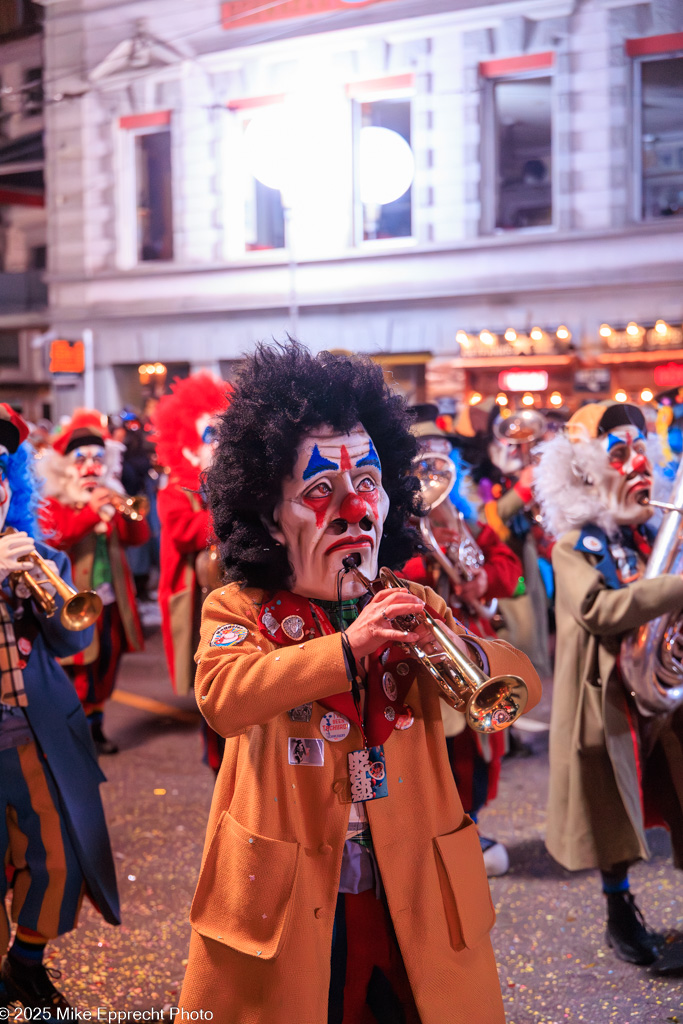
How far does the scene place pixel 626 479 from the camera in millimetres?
3406

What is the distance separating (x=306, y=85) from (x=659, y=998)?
8404 millimetres

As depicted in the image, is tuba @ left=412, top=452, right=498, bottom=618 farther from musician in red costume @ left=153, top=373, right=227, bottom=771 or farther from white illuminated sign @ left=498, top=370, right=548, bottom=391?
white illuminated sign @ left=498, top=370, right=548, bottom=391

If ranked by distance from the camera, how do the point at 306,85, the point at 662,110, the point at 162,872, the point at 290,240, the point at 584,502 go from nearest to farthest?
the point at 584,502 < the point at 162,872 < the point at 662,110 < the point at 306,85 < the point at 290,240

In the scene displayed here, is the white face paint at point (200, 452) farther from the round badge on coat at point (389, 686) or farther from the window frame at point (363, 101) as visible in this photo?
the window frame at point (363, 101)

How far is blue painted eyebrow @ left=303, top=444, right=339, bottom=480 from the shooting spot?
2.08 meters

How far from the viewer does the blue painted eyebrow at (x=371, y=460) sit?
2.12 metres

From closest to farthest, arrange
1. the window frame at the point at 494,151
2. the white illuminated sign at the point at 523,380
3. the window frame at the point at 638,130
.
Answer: the window frame at the point at 638,130
the window frame at the point at 494,151
the white illuminated sign at the point at 523,380

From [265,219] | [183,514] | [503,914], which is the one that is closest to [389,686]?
[503,914]

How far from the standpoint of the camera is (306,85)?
916 centimetres

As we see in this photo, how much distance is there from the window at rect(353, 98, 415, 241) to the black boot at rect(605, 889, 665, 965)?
7.97 meters

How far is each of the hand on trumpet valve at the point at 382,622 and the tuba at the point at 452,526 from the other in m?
1.87

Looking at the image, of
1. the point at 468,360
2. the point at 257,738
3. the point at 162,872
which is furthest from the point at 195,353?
the point at 257,738

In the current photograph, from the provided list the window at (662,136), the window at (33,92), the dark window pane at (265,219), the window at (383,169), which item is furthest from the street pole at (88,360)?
the window at (662,136)

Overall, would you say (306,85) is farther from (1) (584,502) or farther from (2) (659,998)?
(2) (659,998)
